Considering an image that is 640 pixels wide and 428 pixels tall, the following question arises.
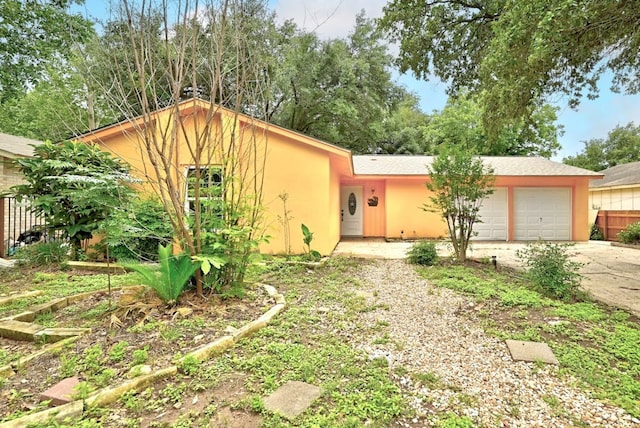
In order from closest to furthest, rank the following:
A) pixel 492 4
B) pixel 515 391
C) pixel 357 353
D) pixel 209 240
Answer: pixel 515 391 → pixel 357 353 → pixel 209 240 → pixel 492 4

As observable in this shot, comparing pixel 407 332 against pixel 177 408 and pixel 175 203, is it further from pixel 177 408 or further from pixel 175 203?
pixel 175 203

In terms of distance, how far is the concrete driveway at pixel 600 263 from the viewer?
5.03 m

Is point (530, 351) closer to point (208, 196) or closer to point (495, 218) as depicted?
point (208, 196)

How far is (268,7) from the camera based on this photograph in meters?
3.99

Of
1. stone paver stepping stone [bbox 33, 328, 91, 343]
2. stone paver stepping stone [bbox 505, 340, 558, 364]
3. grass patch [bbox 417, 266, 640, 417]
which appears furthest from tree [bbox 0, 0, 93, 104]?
stone paver stepping stone [bbox 505, 340, 558, 364]

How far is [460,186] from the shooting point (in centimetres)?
728

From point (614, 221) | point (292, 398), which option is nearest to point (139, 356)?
point (292, 398)

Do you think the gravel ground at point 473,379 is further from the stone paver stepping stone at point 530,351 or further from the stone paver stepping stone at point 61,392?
the stone paver stepping stone at point 61,392

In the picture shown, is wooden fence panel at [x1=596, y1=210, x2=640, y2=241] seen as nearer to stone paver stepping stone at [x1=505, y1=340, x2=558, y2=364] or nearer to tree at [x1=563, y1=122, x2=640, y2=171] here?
stone paver stepping stone at [x1=505, y1=340, x2=558, y2=364]

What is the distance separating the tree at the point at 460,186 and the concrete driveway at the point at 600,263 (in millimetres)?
1332

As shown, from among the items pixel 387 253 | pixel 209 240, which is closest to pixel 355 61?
pixel 387 253

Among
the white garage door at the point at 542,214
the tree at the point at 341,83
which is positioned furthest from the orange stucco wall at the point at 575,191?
the tree at the point at 341,83

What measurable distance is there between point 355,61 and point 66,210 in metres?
14.5

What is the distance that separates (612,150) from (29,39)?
124ft
